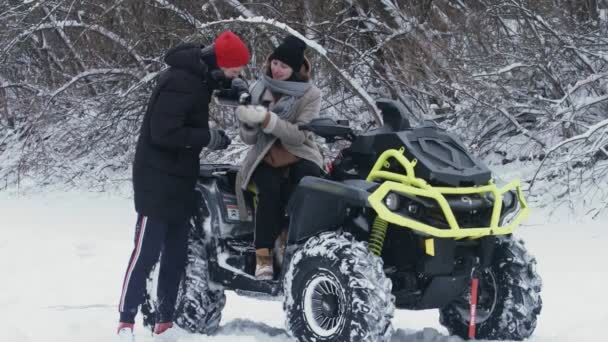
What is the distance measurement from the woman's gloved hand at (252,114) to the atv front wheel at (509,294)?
1377mm

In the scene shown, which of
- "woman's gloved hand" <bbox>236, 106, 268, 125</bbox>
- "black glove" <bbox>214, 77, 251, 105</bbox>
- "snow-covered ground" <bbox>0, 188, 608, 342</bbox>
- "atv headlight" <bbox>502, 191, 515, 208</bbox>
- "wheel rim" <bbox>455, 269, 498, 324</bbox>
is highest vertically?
"black glove" <bbox>214, 77, 251, 105</bbox>

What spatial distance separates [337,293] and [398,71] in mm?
7198

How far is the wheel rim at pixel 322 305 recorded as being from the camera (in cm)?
495

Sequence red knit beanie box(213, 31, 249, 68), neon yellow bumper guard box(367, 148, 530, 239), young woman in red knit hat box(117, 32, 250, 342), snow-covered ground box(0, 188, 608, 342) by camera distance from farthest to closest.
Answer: snow-covered ground box(0, 188, 608, 342), red knit beanie box(213, 31, 249, 68), young woman in red knit hat box(117, 32, 250, 342), neon yellow bumper guard box(367, 148, 530, 239)

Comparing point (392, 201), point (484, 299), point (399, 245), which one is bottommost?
point (484, 299)

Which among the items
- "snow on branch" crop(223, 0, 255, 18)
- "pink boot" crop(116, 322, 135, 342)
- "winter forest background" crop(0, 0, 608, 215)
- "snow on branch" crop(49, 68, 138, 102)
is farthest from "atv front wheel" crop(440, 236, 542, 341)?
"snow on branch" crop(49, 68, 138, 102)

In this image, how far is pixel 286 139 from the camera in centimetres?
535

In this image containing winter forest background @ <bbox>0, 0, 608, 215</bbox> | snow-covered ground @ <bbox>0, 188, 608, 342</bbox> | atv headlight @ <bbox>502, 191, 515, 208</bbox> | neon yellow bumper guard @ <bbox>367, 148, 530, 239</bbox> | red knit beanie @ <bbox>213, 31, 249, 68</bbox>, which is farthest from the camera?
winter forest background @ <bbox>0, 0, 608, 215</bbox>

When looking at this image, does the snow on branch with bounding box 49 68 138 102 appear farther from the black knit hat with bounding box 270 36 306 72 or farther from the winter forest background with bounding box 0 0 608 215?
the black knit hat with bounding box 270 36 306 72

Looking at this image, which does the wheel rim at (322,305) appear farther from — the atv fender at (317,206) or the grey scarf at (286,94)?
the grey scarf at (286,94)

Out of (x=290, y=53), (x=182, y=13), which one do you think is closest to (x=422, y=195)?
(x=290, y=53)

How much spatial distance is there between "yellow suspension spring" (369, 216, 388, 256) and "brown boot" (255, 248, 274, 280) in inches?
25.9

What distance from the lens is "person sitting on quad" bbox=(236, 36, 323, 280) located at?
5.35 metres

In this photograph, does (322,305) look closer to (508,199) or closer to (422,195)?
(422,195)
